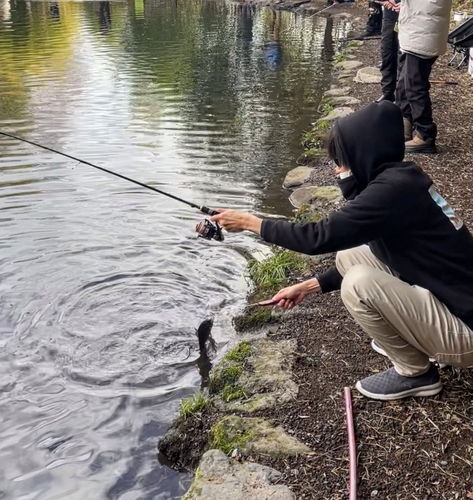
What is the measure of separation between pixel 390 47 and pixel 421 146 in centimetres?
163

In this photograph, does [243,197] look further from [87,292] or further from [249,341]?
[249,341]

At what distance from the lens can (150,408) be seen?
3.69 m

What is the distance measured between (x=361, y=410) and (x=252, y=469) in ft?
1.97

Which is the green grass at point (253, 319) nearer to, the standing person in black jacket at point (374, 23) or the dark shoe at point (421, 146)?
the dark shoe at point (421, 146)

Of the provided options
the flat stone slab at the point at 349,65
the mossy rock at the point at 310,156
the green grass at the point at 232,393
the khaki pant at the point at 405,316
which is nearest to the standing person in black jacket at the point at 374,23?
the flat stone slab at the point at 349,65

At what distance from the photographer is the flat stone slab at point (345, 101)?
32.6 feet

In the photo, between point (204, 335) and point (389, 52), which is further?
point (389, 52)

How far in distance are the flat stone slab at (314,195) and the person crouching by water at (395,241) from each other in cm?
321

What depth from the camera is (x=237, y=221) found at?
3.01 m

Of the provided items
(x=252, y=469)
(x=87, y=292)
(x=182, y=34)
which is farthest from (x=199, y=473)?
(x=182, y=34)

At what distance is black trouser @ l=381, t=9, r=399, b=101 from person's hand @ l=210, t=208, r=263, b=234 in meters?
5.37

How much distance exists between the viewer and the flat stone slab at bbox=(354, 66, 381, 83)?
11534 millimetres

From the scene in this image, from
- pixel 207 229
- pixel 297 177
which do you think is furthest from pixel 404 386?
pixel 297 177

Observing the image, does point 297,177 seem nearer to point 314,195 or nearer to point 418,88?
point 314,195
